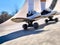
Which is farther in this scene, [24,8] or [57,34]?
[24,8]

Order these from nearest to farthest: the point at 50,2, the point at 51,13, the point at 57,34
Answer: the point at 57,34 → the point at 51,13 → the point at 50,2

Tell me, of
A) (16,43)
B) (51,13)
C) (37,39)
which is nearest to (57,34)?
(37,39)

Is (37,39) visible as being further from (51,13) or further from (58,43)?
(51,13)

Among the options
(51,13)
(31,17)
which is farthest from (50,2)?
(31,17)

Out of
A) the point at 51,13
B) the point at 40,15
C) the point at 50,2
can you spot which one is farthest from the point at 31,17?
the point at 50,2

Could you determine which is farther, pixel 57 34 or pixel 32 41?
pixel 57 34

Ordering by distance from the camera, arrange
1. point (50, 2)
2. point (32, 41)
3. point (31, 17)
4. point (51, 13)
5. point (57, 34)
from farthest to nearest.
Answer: point (50, 2)
point (51, 13)
point (31, 17)
point (57, 34)
point (32, 41)

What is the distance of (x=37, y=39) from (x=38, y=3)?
38.9ft

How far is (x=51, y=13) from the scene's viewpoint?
1225cm

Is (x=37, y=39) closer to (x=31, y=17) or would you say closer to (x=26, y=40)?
(x=26, y=40)

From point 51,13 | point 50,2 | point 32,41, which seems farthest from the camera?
point 50,2

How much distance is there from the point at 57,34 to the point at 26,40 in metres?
1.27

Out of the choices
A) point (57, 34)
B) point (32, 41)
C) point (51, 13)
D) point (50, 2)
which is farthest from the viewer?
point (50, 2)

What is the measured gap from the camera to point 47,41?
6.80 metres
